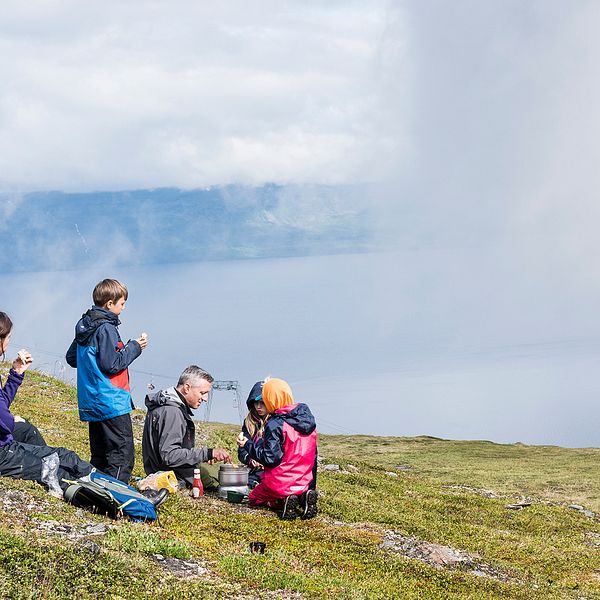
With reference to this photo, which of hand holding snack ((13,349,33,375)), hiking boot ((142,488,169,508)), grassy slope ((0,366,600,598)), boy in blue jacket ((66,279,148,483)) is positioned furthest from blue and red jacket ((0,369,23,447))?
hiking boot ((142,488,169,508))

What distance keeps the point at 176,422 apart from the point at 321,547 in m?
3.72

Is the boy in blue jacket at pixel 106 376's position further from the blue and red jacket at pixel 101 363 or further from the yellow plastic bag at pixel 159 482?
the yellow plastic bag at pixel 159 482

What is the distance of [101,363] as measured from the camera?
13805 mm

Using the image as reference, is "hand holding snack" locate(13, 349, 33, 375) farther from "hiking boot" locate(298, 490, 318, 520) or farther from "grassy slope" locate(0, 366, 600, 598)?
"hiking boot" locate(298, 490, 318, 520)

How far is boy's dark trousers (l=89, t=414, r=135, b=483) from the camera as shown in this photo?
563 inches

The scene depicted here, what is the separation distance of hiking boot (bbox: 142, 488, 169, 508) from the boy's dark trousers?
84cm

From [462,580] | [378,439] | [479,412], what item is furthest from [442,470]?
[479,412]

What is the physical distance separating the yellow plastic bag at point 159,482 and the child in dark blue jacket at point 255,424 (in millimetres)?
1464

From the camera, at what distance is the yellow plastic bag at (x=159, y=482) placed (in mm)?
14164

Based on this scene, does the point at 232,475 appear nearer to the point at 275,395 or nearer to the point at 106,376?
the point at 275,395

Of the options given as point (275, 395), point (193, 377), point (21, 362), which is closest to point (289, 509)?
point (275, 395)

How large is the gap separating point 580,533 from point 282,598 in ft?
43.9

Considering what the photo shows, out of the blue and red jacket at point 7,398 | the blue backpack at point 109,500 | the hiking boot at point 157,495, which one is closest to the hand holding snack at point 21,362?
the blue and red jacket at point 7,398

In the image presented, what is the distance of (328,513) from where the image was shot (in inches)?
662
